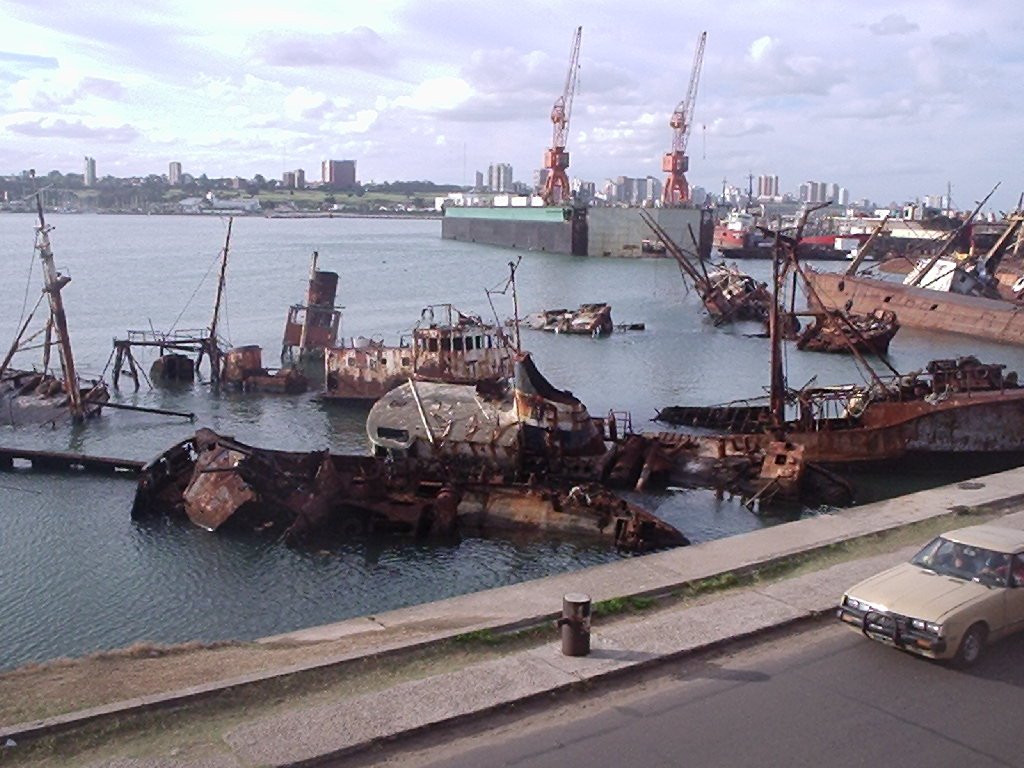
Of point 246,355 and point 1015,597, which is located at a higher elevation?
point 1015,597

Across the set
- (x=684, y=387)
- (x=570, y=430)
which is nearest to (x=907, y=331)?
(x=684, y=387)

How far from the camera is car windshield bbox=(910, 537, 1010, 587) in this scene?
1297 cm

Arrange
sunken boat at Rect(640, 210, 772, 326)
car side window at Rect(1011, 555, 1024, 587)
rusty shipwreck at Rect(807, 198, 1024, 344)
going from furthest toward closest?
1. sunken boat at Rect(640, 210, 772, 326)
2. rusty shipwreck at Rect(807, 198, 1024, 344)
3. car side window at Rect(1011, 555, 1024, 587)

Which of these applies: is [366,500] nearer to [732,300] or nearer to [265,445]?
[265,445]

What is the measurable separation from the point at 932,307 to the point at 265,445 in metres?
53.7

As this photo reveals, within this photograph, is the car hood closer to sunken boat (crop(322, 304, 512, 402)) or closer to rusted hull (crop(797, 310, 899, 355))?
sunken boat (crop(322, 304, 512, 402))

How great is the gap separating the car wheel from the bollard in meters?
4.40

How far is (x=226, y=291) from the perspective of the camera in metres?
100

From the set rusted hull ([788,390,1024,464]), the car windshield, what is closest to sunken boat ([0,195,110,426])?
rusted hull ([788,390,1024,464])

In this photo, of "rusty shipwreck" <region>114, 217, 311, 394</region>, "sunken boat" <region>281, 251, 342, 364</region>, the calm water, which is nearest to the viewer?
the calm water

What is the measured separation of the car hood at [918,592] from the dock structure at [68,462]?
26698 millimetres

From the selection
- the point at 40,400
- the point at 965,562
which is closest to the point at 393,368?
the point at 40,400

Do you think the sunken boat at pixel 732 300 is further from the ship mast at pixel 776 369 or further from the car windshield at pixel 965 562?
the car windshield at pixel 965 562

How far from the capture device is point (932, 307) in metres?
75.2
